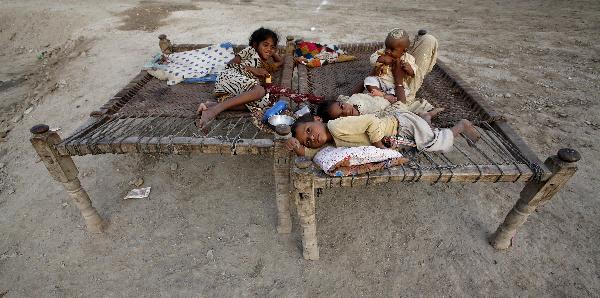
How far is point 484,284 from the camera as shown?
217cm

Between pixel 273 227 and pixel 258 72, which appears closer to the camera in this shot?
pixel 273 227

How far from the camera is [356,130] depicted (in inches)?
88.9

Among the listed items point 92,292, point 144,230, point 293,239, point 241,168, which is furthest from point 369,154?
point 92,292

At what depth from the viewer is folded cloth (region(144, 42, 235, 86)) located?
357 cm

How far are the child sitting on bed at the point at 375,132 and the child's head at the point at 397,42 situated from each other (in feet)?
2.33

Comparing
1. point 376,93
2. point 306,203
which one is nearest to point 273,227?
point 306,203

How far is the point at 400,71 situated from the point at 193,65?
2309 millimetres

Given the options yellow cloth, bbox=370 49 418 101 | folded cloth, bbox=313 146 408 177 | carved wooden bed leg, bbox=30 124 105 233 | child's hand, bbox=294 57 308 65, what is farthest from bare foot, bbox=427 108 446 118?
carved wooden bed leg, bbox=30 124 105 233

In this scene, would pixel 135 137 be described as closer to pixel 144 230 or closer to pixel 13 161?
pixel 144 230

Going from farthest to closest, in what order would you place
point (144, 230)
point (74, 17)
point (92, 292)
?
point (74, 17), point (144, 230), point (92, 292)

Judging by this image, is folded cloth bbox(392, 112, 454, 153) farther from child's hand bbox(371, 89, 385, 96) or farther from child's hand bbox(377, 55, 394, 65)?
child's hand bbox(377, 55, 394, 65)

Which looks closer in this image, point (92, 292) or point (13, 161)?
point (92, 292)

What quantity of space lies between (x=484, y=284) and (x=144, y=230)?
2.51 meters

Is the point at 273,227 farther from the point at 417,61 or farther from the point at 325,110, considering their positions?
the point at 417,61
